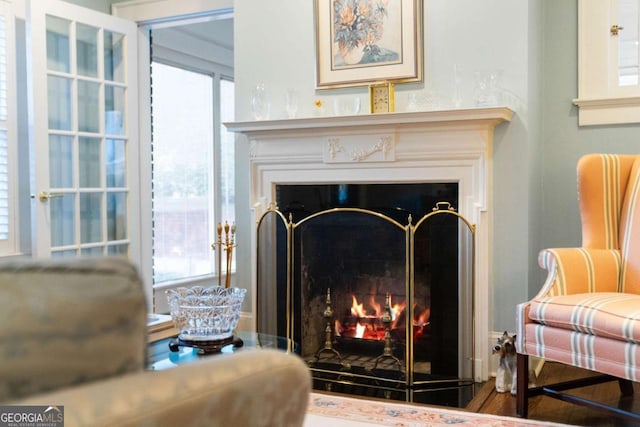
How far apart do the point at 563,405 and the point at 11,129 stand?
331cm

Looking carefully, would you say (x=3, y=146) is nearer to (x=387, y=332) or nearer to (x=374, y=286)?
(x=374, y=286)

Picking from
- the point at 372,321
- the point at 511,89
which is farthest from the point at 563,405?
the point at 511,89

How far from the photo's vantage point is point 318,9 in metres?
3.64

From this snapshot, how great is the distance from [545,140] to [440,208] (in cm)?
83

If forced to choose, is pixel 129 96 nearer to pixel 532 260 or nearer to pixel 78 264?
pixel 532 260

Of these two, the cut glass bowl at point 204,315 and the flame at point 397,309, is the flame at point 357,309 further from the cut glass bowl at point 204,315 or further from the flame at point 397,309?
the cut glass bowl at point 204,315

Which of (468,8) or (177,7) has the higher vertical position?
(177,7)

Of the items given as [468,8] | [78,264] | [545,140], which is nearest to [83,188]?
[468,8]

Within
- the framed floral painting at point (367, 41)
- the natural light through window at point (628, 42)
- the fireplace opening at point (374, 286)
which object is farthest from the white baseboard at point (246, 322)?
the natural light through window at point (628, 42)

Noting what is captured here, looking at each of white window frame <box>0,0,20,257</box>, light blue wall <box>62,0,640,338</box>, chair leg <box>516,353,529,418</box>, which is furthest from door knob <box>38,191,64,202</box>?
chair leg <box>516,353,529,418</box>

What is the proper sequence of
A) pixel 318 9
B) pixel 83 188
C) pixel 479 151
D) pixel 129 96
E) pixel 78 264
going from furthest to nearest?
pixel 129 96, pixel 83 188, pixel 318 9, pixel 479 151, pixel 78 264

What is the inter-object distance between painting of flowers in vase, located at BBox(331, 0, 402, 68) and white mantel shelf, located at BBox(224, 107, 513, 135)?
37cm

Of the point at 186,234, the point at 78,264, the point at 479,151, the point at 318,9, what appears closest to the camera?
the point at 78,264

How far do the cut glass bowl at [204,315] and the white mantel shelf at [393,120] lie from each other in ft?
4.54
